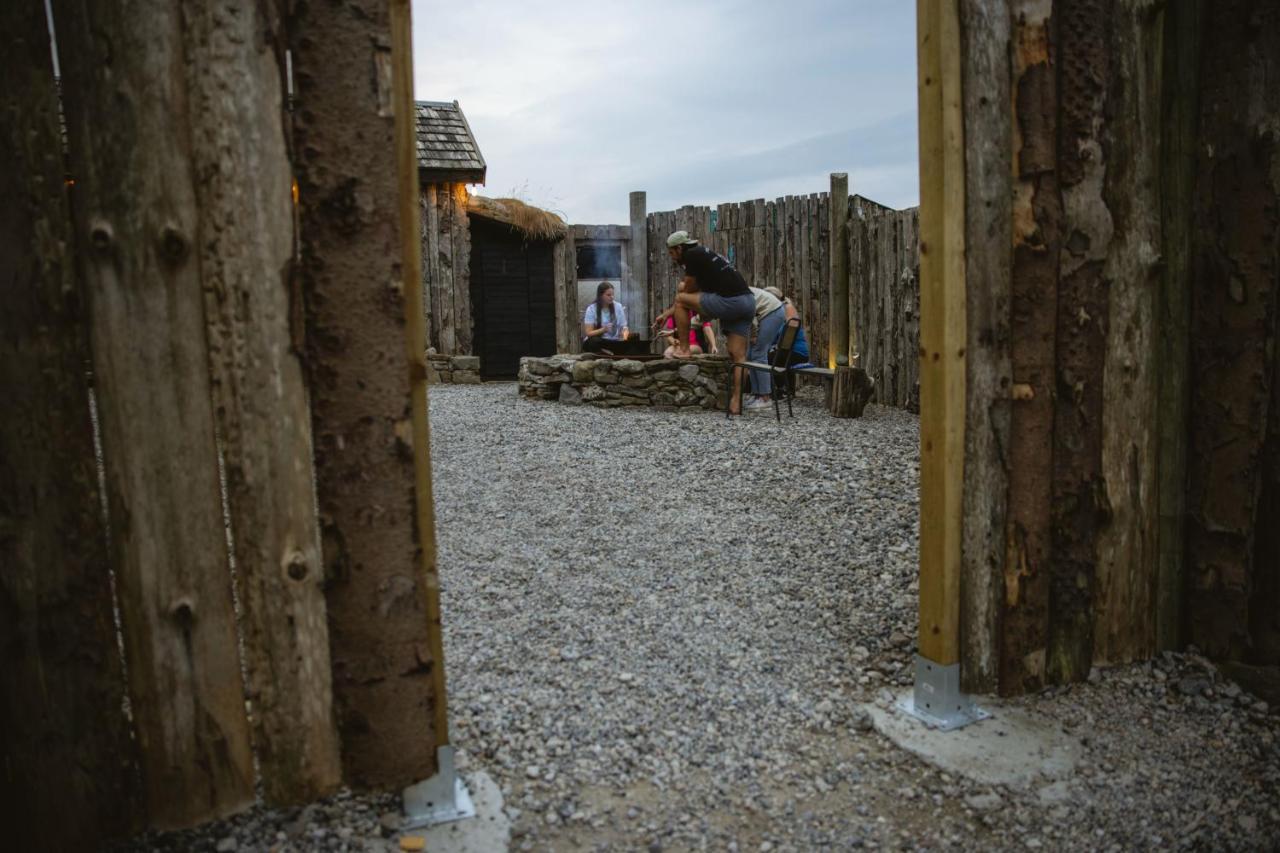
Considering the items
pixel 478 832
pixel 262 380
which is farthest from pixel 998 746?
pixel 262 380

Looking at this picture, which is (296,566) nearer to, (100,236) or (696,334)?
(100,236)

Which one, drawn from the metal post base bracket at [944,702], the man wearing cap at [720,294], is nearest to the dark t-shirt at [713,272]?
the man wearing cap at [720,294]

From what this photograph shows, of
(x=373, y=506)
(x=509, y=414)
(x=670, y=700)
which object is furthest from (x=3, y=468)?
(x=509, y=414)

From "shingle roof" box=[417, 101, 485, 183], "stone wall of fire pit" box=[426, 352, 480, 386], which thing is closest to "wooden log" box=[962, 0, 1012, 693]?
"stone wall of fire pit" box=[426, 352, 480, 386]

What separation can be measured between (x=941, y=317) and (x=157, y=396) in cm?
201

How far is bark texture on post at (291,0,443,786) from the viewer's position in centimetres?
180

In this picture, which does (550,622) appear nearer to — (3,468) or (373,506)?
(373,506)

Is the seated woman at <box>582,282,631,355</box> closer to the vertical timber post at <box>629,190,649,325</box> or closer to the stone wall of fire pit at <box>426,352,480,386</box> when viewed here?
the vertical timber post at <box>629,190,649,325</box>

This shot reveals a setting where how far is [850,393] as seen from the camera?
8414 millimetres

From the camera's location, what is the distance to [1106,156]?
253cm

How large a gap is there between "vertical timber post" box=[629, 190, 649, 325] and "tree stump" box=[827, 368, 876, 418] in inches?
225

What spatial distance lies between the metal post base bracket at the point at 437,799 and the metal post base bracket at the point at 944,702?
140 cm

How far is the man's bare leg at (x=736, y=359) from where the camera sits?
854cm

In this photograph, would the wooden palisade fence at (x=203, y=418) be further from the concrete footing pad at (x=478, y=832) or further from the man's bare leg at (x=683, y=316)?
the man's bare leg at (x=683, y=316)
